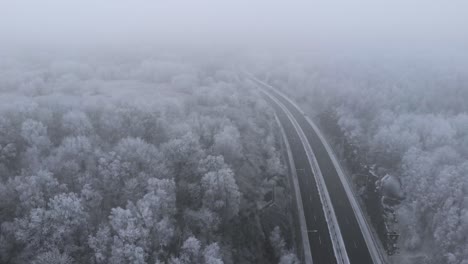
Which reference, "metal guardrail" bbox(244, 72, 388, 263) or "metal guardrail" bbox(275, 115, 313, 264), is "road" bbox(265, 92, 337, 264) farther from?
"metal guardrail" bbox(244, 72, 388, 263)

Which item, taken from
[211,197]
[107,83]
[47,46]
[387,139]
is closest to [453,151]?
[387,139]

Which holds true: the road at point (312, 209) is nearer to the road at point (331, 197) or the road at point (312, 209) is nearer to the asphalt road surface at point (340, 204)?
the road at point (331, 197)

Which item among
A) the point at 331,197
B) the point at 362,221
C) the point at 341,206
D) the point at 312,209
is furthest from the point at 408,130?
the point at 312,209

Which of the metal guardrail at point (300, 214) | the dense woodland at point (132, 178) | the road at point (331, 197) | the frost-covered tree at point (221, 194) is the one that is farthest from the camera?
the road at point (331, 197)

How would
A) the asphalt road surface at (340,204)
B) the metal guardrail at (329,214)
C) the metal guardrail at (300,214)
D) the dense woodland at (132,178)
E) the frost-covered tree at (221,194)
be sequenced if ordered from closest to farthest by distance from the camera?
the dense woodland at (132,178) < the frost-covered tree at (221,194) < the metal guardrail at (329,214) < the metal guardrail at (300,214) < the asphalt road surface at (340,204)

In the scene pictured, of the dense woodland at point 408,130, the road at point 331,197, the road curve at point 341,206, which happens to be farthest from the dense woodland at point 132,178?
the dense woodland at point 408,130

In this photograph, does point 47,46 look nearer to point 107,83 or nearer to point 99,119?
point 107,83
